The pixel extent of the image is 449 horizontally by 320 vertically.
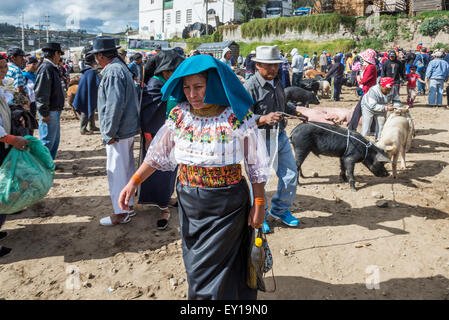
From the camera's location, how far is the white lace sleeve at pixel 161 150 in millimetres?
2443

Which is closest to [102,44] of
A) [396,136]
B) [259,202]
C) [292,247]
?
[259,202]

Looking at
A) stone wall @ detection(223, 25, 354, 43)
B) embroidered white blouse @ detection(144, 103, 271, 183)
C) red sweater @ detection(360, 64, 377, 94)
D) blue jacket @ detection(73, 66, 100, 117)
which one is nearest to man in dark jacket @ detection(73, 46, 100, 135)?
blue jacket @ detection(73, 66, 100, 117)

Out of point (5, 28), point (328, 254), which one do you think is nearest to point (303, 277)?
point (328, 254)

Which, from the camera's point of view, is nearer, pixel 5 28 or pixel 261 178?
pixel 261 178

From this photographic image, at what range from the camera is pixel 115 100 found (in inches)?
147

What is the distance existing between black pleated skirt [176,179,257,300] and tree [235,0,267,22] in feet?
161

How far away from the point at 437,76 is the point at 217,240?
1241 centimetres

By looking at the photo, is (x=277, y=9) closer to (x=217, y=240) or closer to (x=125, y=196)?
(x=125, y=196)

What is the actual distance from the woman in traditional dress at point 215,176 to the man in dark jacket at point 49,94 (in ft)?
13.5

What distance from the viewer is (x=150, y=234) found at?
13.5 feet

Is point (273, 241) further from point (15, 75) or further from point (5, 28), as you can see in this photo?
point (5, 28)

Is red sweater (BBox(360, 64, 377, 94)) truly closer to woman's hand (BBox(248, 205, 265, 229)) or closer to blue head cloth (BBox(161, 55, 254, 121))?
blue head cloth (BBox(161, 55, 254, 121))

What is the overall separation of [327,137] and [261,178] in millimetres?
3561

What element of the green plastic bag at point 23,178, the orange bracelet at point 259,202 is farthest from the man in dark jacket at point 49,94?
the orange bracelet at point 259,202
